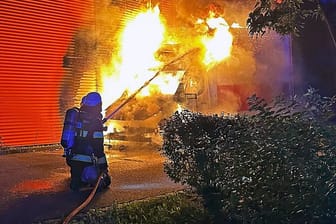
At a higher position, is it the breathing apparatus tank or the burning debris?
the burning debris

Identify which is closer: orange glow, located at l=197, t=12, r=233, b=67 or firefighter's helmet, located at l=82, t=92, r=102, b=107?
firefighter's helmet, located at l=82, t=92, r=102, b=107

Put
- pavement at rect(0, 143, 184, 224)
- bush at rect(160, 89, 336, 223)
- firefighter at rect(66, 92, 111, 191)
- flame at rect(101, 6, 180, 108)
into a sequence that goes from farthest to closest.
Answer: flame at rect(101, 6, 180, 108)
firefighter at rect(66, 92, 111, 191)
pavement at rect(0, 143, 184, 224)
bush at rect(160, 89, 336, 223)

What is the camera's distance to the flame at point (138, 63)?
668 inches

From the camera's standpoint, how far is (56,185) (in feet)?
28.4

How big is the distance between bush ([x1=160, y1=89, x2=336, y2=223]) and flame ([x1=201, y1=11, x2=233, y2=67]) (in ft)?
42.6

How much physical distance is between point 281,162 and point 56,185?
5329 mm

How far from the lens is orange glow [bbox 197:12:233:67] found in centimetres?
1830

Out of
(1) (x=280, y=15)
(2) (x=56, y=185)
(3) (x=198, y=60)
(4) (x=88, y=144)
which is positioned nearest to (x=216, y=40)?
(3) (x=198, y=60)

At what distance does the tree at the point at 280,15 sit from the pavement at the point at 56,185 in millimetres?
3206

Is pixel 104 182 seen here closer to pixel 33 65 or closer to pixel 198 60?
pixel 33 65

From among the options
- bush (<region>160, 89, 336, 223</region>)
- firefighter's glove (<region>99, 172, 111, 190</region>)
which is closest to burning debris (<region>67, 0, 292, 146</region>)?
firefighter's glove (<region>99, 172, 111, 190</region>)

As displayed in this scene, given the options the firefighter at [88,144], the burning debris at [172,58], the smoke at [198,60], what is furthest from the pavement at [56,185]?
the smoke at [198,60]

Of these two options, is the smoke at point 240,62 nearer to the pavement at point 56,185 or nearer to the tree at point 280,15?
the pavement at point 56,185

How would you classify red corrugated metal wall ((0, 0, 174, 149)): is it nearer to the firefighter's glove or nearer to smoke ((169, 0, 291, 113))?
smoke ((169, 0, 291, 113))
